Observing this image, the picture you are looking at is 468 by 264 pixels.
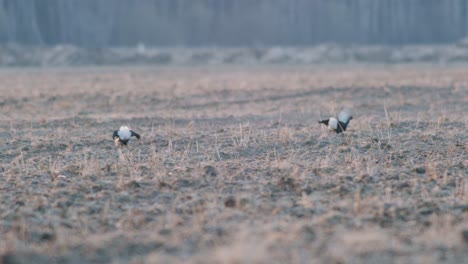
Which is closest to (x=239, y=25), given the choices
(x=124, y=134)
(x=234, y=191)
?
(x=124, y=134)

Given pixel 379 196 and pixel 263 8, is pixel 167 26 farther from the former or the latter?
pixel 379 196

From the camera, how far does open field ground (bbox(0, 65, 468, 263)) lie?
5570 millimetres

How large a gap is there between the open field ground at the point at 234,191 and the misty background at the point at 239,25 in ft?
129

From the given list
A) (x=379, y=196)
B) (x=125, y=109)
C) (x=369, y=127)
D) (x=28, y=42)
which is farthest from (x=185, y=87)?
(x=28, y=42)

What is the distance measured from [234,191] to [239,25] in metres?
49.9

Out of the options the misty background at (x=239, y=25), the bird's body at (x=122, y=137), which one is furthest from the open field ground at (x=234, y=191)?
the misty background at (x=239, y=25)

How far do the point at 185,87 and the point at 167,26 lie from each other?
32.1 metres

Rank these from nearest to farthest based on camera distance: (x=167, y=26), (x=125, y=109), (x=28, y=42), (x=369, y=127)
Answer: (x=369, y=127)
(x=125, y=109)
(x=28, y=42)
(x=167, y=26)

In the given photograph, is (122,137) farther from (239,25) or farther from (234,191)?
(239,25)

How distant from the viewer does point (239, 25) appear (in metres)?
56.7

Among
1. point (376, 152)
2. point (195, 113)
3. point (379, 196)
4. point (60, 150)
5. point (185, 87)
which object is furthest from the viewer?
point (185, 87)

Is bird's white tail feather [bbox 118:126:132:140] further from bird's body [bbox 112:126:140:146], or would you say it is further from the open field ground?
the open field ground

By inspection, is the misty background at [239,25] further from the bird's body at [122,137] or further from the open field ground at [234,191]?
Answer: the bird's body at [122,137]

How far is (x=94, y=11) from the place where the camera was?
2157 inches
